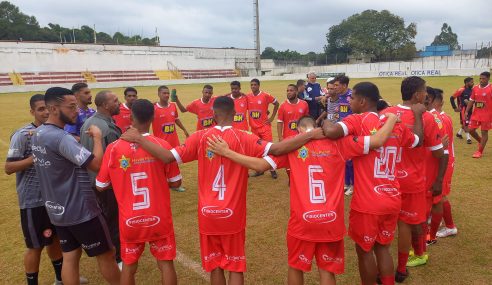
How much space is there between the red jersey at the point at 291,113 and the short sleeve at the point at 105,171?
570cm

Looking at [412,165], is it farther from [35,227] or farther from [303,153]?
[35,227]

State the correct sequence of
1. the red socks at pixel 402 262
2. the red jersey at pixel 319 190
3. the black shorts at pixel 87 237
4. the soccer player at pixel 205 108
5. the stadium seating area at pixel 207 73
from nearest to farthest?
the red jersey at pixel 319 190 → the black shorts at pixel 87 237 → the red socks at pixel 402 262 → the soccer player at pixel 205 108 → the stadium seating area at pixel 207 73

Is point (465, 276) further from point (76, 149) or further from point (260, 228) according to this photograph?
point (76, 149)

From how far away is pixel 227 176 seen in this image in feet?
11.5

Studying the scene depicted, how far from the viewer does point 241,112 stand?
9.20 metres

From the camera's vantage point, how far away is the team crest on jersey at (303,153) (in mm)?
3320

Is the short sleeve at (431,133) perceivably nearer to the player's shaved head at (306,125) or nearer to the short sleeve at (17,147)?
the player's shaved head at (306,125)

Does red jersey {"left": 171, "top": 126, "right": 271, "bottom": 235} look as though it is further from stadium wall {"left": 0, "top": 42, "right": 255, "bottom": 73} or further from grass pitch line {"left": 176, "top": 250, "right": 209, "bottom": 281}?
stadium wall {"left": 0, "top": 42, "right": 255, "bottom": 73}

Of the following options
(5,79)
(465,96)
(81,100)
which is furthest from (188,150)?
(5,79)

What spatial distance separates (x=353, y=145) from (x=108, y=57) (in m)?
59.1

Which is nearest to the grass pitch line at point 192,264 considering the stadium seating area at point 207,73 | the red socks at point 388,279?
the red socks at point 388,279

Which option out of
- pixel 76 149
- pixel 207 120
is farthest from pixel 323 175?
pixel 207 120

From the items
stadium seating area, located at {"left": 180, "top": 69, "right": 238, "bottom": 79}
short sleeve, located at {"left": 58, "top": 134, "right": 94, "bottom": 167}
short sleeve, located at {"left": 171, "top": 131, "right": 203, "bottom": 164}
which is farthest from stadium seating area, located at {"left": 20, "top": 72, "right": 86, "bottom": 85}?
short sleeve, located at {"left": 171, "top": 131, "right": 203, "bottom": 164}

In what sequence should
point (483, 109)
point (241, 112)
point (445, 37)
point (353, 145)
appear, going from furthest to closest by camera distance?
point (445, 37) < point (483, 109) < point (241, 112) < point (353, 145)
